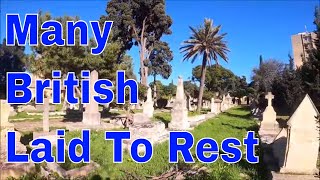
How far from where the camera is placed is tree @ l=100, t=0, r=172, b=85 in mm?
41969

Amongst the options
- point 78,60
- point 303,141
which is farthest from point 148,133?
point 78,60

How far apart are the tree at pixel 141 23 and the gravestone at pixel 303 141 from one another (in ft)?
121

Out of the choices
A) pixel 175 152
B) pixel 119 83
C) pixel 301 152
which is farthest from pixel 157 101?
pixel 301 152

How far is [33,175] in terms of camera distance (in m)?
8.05

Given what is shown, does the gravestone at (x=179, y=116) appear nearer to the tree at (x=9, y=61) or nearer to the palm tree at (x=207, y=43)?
the palm tree at (x=207, y=43)

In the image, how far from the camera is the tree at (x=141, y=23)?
41969 millimetres

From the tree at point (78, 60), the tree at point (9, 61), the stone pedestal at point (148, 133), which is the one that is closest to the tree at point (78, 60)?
the tree at point (78, 60)

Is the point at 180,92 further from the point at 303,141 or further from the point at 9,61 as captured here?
the point at 9,61

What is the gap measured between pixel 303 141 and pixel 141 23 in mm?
39828

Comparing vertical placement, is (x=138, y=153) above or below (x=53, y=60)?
below

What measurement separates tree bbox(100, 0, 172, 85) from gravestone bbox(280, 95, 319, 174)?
121 feet

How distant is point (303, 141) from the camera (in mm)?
6879

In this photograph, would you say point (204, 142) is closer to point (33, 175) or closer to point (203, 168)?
point (203, 168)

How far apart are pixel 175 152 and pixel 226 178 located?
2.79m
